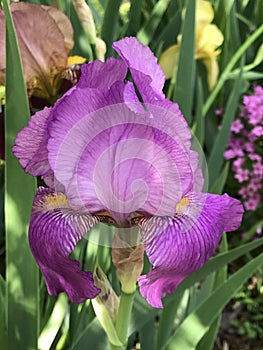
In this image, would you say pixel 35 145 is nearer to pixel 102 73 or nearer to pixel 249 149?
pixel 102 73

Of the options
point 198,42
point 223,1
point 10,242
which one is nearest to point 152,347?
point 10,242

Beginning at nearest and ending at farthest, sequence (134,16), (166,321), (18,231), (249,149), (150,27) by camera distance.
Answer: (18,231), (166,321), (134,16), (150,27), (249,149)

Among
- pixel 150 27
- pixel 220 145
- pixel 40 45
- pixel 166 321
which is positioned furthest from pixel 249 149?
pixel 40 45

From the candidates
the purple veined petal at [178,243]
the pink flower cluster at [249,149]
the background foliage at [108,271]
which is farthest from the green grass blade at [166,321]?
the pink flower cluster at [249,149]

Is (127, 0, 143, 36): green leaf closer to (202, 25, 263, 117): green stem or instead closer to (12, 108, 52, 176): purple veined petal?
(202, 25, 263, 117): green stem

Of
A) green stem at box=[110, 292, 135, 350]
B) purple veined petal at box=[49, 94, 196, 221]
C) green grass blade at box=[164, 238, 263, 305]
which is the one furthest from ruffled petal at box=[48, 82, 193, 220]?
green grass blade at box=[164, 238, 263, 305]

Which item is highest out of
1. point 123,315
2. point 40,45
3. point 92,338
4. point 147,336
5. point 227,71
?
point 40,45
